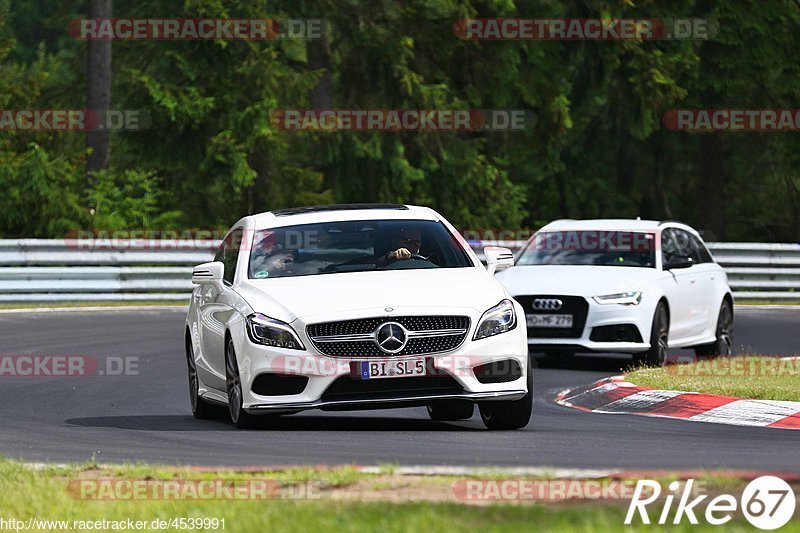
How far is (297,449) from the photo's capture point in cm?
1012

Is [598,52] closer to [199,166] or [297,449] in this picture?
[199,166]

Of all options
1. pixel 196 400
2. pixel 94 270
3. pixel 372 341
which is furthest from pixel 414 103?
pixel 372 341

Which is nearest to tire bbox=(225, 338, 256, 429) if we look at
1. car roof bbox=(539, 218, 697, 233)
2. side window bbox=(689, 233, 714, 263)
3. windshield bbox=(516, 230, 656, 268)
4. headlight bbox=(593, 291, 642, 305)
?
headlight bbox=(593, 291, 642, 305)

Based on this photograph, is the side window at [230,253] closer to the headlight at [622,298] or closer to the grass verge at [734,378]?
the grass verge at [734,378]

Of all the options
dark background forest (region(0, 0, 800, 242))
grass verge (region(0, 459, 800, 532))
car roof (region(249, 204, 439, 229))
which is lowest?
grass verge (region(0, 459, 800, 532))

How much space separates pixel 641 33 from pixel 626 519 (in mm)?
31688

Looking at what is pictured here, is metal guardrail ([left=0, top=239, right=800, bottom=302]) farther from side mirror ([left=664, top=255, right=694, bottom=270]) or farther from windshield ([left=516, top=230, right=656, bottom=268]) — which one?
side mirror ([left=664, top=255, right=694, bottom=270])

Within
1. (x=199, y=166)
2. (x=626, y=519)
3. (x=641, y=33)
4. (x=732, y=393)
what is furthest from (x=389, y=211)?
(x=641, y=33)

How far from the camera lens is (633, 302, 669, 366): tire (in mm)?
→ 17938

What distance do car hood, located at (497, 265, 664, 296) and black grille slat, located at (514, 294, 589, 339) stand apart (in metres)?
→ 0.06

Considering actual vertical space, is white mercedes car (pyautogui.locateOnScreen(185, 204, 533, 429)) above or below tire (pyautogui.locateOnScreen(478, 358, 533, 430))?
above

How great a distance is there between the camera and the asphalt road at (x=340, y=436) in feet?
31.5

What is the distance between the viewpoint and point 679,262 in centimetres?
1895

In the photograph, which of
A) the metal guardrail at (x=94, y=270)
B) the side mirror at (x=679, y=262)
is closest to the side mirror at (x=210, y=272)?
the side mirror at (x=679, y=262)
